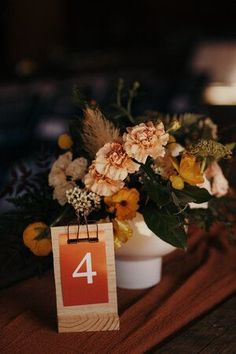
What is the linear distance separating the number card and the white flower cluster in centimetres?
4

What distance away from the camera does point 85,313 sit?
47.8 inches

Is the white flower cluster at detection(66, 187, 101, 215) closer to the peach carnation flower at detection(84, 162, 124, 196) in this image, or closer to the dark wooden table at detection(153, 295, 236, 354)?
the peach carnation flower at detection(84, 162, 124, 196)

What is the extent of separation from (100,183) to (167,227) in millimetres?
165

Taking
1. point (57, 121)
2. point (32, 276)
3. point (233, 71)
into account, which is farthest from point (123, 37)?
point (32, 276)

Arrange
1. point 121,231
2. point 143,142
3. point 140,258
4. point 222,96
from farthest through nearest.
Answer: point 222,96, point 140,258, point 121,231, point 143,142

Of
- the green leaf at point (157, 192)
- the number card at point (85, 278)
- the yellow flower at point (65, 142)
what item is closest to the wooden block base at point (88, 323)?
the number card at point (85, 278)

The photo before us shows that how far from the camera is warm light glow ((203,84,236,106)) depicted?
9.61 ft

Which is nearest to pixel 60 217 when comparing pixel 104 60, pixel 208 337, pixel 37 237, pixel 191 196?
pixel 37 237

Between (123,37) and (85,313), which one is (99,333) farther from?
(123,37)

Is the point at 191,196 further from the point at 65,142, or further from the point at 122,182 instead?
the point at 65,142

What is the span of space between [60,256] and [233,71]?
13.2 feet

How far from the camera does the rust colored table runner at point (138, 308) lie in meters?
1.16

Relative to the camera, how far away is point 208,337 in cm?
118

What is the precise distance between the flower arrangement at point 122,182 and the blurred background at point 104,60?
189 mm
